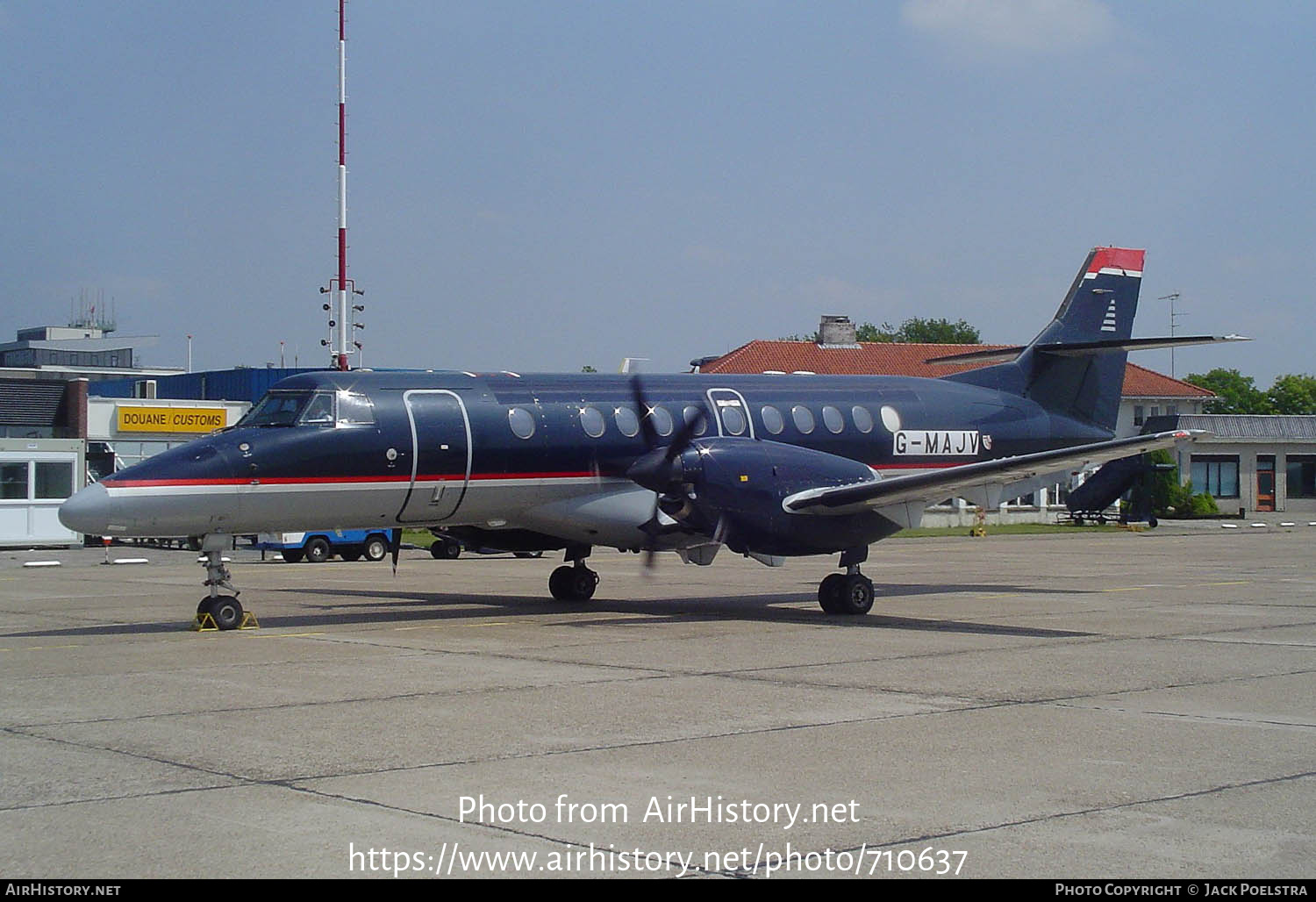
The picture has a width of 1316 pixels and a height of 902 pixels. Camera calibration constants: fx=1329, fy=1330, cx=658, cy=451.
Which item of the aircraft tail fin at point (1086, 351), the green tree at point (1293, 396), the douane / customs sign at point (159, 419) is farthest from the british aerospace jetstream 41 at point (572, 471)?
the green tree at point (1293, 396)

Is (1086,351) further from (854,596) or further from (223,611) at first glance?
(223,611)

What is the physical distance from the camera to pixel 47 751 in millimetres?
9055

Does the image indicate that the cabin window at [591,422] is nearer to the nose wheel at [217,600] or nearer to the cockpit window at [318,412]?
the cockpit window at [318,412]

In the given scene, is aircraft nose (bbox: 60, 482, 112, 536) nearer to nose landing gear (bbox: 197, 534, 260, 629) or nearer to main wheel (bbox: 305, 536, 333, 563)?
nose landing gear (bbox: 197, 534, 260, 629)

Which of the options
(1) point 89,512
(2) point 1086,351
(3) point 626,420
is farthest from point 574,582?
(2) point 1086,351

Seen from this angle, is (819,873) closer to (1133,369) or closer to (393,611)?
(393,611)

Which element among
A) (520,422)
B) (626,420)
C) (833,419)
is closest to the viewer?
(520,422)

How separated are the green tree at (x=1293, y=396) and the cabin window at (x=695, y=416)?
121605mm

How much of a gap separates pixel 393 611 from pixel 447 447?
3.16 meters

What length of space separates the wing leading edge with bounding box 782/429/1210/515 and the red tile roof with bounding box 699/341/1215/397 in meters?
50.4

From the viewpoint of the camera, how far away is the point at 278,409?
56.0 feet

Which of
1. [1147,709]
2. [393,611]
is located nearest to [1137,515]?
[393,611]

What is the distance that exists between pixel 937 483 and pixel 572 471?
5035 millimetres

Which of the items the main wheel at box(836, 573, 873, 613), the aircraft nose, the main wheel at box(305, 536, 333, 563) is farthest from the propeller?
the main wheel at box(305, 536, 333, 563)
